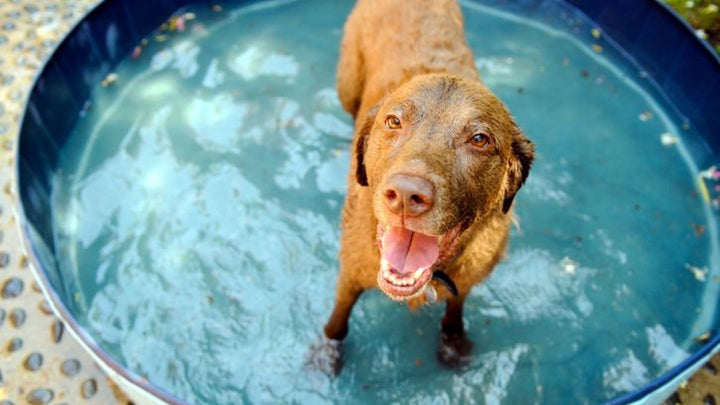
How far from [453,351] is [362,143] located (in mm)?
1984

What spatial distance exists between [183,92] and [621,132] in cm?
465

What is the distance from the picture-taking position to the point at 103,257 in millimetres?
4996

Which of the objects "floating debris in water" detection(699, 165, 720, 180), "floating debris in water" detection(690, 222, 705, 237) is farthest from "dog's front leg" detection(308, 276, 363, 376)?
"floating debris in water" detection(699, 165, 720, 180)

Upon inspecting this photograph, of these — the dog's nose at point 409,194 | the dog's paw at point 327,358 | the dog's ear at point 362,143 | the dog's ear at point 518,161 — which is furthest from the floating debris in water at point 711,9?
the dog's nose at point 409,194

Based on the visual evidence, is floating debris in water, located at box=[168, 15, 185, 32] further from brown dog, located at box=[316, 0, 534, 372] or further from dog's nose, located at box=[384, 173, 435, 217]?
dog's nose, located at box=[384, 173, 435, 217]

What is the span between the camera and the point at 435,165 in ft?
8.25

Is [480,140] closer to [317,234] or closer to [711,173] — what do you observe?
[317,234]

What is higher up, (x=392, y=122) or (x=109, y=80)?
(x=392, y=122)

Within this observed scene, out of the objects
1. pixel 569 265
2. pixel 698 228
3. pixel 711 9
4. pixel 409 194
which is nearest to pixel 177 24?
pixel 569 265

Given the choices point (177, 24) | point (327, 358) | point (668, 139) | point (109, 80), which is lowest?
point (327, 358)

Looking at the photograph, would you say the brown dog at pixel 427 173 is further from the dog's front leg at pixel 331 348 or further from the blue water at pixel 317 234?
the blue water at pixel 317 234

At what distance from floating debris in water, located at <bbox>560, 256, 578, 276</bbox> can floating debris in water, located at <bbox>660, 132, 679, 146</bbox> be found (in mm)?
1964

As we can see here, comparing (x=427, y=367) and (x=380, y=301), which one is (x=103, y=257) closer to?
(x=380, y=301)

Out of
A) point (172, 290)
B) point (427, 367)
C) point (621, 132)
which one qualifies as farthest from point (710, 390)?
point (172, 290)
